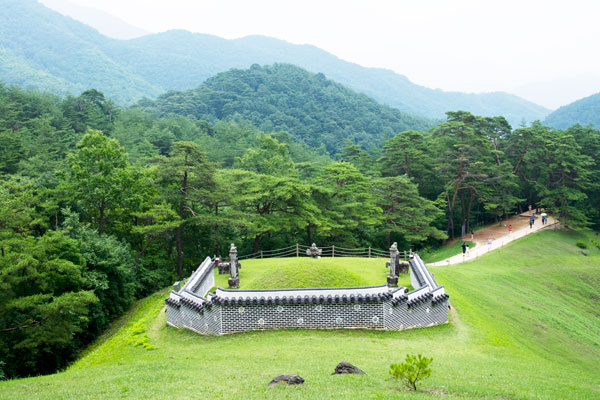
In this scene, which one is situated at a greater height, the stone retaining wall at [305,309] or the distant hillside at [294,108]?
the distant hillside at [294,108]

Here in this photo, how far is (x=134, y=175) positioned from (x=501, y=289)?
1009 inches

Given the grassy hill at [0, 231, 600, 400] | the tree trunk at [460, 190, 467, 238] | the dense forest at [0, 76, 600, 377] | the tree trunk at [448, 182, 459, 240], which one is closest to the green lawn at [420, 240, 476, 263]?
the dense forest at [0, 76, 600, 377]

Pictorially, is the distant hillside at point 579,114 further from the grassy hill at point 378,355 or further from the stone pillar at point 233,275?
the stone pillar at point 233,275

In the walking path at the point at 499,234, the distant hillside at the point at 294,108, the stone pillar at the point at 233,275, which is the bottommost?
the walking path at the point at 499,234

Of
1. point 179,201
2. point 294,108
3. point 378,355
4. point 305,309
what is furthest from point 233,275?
point 294,108

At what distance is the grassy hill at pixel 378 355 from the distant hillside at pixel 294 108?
83331 mm

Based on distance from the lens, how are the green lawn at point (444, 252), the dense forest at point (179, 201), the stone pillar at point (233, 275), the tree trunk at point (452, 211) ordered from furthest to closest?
the tree trunk at point (452, 211)
the green lawn at point (444, 252)
the stone pillar at point (233, 275)
the dense forest at point (179, 201)

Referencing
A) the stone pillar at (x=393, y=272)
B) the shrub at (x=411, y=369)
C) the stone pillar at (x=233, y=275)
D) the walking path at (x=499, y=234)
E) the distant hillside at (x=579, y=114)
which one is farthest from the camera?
the distant hillside at (x=579, y=114)

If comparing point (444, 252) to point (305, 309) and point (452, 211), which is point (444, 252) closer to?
point (452, 211)

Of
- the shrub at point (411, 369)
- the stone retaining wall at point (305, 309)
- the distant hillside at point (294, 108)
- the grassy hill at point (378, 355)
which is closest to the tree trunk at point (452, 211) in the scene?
the grassy hill at point (378, 355)

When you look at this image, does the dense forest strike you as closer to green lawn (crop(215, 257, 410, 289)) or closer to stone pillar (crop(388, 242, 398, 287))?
green lawn (crop(215, 257, 410, 289))

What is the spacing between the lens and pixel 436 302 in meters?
20.0

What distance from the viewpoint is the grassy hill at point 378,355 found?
36.3 feet

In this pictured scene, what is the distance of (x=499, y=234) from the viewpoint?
157 ft
